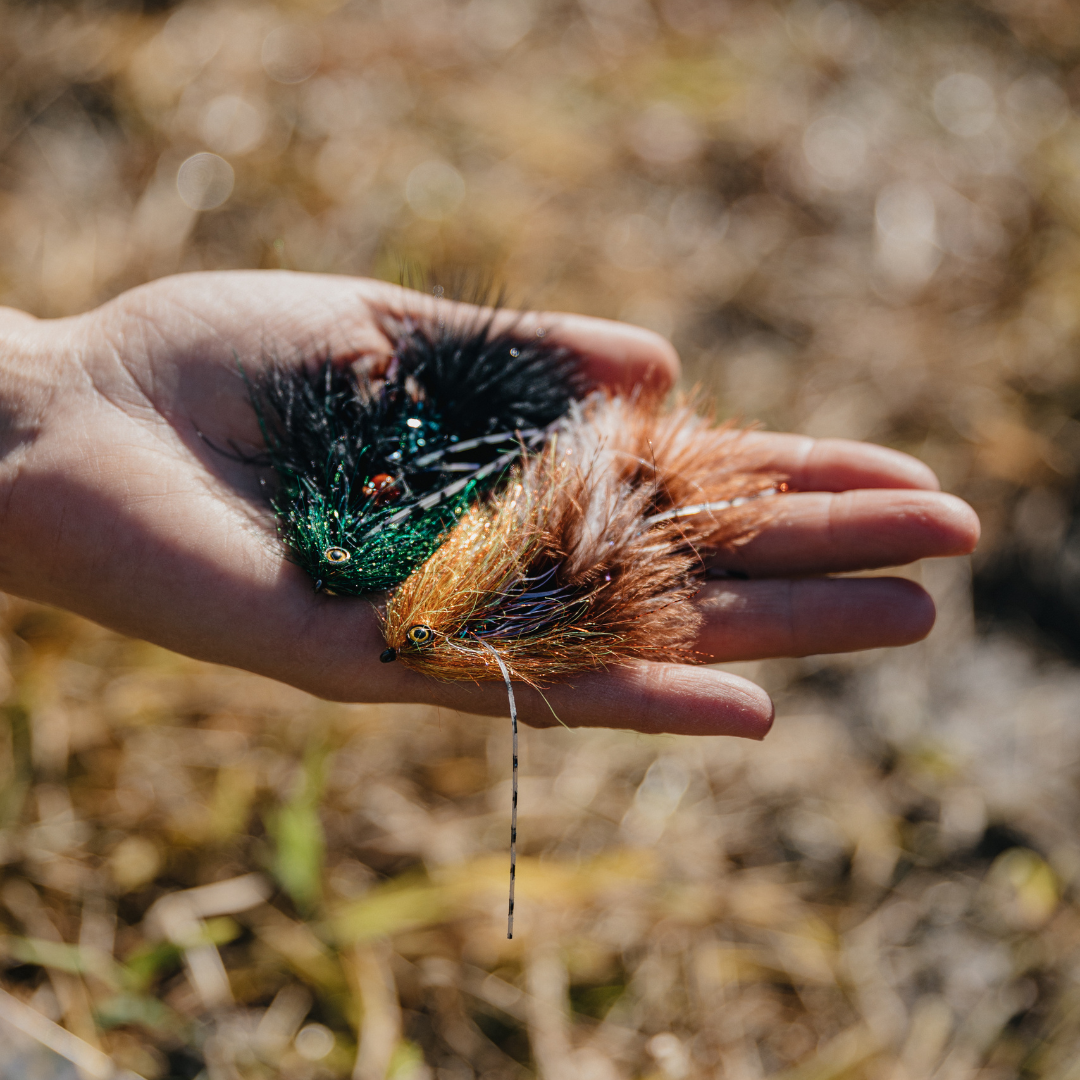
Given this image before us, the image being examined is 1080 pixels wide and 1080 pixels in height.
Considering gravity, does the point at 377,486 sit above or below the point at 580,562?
above

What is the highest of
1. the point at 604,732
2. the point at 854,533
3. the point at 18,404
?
the point at 18,404

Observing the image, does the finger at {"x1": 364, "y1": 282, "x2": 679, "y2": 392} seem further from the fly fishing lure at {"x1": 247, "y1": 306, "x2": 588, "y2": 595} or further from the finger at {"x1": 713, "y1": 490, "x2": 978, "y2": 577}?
the finger at {"x1": 713, "y1": 490, "x2": 978, "y2": 577}

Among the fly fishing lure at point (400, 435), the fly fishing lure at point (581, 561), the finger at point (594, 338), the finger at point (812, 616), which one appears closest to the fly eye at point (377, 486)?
the fly fishing lure at point (400, 435)

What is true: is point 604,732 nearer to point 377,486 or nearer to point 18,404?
point 377,486

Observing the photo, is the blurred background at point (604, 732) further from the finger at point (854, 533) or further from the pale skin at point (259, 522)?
the finger at point (854, 533)

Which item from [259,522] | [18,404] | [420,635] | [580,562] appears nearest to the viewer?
[420,635]

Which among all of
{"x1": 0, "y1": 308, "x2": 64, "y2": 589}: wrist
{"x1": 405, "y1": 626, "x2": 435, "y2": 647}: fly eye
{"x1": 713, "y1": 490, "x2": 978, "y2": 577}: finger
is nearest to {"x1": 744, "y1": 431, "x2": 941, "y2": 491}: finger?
{"x1": 713, "y1": 490, "x2": 978, "y2": 577}: finger

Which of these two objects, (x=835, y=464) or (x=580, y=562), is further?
(x=835, y=464)

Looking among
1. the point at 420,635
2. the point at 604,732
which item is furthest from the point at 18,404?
the point at 604,732
